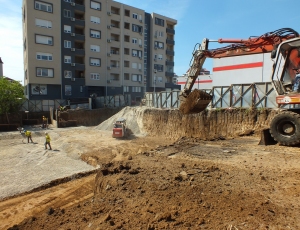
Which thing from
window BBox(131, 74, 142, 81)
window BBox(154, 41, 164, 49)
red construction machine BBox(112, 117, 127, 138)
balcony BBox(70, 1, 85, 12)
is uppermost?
balcony BBox(70, 1, 85, 12)

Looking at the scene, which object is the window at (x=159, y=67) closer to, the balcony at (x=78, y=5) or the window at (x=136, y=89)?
the window at (x=136, y=89)

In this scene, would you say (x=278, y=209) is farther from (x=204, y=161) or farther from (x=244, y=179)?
(x=204, y=161)

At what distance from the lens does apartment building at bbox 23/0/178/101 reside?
33.7 metres

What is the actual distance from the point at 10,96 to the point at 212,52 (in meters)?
26.2

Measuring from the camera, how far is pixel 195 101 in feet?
37.3

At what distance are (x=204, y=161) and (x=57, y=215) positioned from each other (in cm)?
499

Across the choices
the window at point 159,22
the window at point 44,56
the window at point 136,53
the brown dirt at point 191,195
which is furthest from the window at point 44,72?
the brown dirt at point 191,195

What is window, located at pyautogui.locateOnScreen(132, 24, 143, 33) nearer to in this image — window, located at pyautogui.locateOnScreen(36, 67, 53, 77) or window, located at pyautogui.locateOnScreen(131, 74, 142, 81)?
window, located at pyautogui.locateOnScreen(131, 74, 142, 81)

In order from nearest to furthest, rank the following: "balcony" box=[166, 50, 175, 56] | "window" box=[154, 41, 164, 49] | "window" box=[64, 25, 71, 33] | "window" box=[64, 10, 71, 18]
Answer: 1. "window" box=[64, 10, 71, 18]
2. "window" box=[64, 25, 71, 33]
3. "window" box=[154, 41, 164, 49]
4. "balcony" box=[166, 50, 175, 56]

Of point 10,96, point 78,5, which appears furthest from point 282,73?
point 78,5

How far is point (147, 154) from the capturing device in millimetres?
8922

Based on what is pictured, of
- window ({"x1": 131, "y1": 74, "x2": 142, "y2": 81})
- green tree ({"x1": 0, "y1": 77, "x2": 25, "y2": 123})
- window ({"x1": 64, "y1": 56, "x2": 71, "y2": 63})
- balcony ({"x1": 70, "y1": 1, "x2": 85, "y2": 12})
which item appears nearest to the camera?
green tree ({"x1": 0, "y1": 77, "x2": 25, "y2": 123})

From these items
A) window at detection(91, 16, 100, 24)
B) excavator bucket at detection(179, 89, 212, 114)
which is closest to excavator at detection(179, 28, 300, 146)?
excavator bucket at detection(179, 89, 212, 114)

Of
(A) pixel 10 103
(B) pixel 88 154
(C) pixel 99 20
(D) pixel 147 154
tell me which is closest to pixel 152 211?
(D) pixel 147 154
